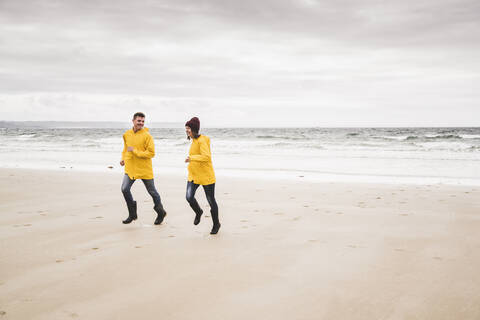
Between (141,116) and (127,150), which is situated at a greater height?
(141,116)

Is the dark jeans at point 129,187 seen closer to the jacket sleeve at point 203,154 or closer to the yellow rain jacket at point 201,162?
the yellow rain jacket at point 201,162

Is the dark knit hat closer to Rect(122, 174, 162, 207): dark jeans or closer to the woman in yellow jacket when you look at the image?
the woman in yellow jacket

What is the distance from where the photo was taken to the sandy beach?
308 centimetres

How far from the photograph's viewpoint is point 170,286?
3488 mm

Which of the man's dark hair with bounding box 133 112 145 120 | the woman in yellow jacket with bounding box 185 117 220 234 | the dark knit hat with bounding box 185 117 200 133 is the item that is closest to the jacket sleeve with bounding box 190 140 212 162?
the woman in yellow jacket with bounding box 185 117 220 234

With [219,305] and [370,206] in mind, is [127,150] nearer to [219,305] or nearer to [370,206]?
[219,305]

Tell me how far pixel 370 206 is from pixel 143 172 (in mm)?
4519

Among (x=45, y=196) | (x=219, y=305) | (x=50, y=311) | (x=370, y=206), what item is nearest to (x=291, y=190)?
(x=370, y=206)

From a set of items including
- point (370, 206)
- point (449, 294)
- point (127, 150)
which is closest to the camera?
point (449, 294)

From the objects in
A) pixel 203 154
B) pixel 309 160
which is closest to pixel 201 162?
pixel 203 154

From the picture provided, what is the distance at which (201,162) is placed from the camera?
5105 millimetres

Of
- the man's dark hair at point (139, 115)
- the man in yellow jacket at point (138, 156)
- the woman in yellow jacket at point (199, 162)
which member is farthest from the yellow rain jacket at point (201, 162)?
the man's dark hair at point (139, 115)

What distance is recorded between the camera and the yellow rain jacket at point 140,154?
569 cm

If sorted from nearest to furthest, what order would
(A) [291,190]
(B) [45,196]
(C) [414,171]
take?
(B) [45,196]
(A) [291,190]
(C) [414,171]
